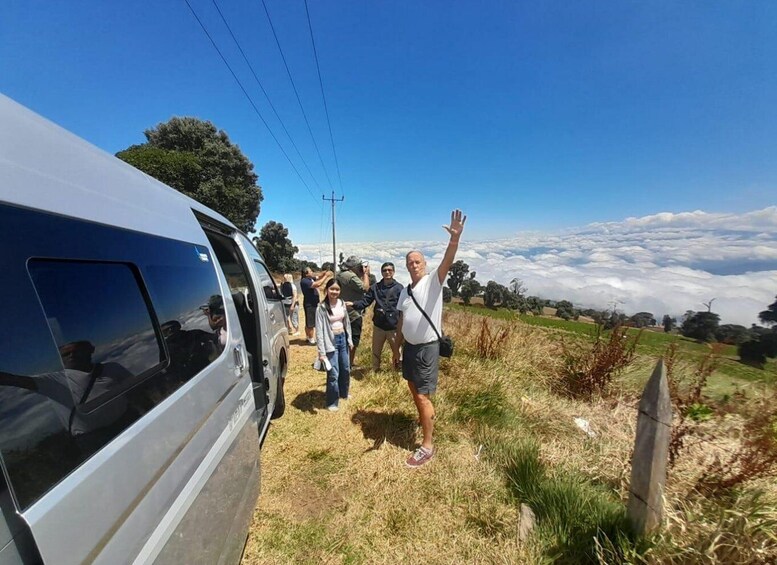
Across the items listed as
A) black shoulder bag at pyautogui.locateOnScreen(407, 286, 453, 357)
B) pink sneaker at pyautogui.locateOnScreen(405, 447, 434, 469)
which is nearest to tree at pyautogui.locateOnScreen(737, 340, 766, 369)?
black shoulder bag at pyautogui.locateOnScreen(407, 286, 453, 357)

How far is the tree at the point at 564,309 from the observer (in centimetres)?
1311

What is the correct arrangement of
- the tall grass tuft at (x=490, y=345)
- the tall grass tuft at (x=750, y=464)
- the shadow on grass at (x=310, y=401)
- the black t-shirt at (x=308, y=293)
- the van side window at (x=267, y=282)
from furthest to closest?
the black t-shirt at (x=308, y=293) < the tall grass tuft at (x=490, y=345) < the shadow on grass at (x=310, y=401) < the van side window at (x=267, y=282) < the tall grass tuft at (x=750, y=464)

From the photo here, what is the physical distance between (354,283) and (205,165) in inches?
857

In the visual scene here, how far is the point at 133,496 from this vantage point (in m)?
1.02

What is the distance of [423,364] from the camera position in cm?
309

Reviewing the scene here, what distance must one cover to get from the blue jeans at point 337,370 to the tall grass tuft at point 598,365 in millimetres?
3279

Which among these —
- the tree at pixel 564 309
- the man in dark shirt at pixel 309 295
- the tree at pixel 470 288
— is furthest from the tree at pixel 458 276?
the man in dark shirt at pixel 309 295

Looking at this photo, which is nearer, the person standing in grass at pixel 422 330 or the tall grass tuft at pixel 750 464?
the tall grass tuft at pixel 750 464

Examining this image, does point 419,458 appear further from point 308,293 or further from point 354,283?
point 308,293

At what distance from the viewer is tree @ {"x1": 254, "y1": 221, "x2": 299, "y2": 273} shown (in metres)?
32.2

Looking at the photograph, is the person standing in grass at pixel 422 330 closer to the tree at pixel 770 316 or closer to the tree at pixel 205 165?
the tree at pixel 770 316

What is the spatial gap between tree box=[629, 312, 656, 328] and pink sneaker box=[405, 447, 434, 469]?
3.98 metres

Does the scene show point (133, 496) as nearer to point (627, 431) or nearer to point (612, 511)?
point (612, 511)

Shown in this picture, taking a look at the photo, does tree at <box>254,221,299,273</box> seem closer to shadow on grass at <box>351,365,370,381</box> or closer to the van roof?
shadow on grass at <box>351,365,370,381</box>
